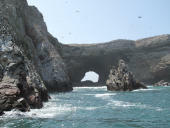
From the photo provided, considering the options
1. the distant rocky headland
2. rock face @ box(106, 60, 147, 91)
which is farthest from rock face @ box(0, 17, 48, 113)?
rock face @ box(106, 60, 147, 91)

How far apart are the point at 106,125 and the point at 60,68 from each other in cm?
7351

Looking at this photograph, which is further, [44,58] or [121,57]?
[121,57]

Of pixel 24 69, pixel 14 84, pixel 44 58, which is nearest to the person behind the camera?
pixel 14 84

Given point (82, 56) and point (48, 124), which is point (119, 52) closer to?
point (82, 56)

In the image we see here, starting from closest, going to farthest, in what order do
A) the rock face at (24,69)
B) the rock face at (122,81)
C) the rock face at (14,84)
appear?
1. the rock face at (14,84)
2. the rock face at (24,69)
3. the rock face at (122,81)

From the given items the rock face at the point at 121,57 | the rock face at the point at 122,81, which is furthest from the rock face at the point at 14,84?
the rock face at the point at 121,57

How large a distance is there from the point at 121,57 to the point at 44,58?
2932 inches

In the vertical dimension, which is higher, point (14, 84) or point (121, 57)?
point (121, 57)

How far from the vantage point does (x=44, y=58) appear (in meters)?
96.3

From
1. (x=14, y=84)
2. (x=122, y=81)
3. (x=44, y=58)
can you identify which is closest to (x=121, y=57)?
(x=44, y=58)

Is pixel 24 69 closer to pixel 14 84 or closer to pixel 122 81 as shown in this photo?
pixel 14 84

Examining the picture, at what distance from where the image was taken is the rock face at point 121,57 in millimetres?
158250

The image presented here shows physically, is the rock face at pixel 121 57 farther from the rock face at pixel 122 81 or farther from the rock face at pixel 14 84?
the rock face at pixel 14 84

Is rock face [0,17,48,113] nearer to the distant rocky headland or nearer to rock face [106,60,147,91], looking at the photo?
the distant rocky headland
